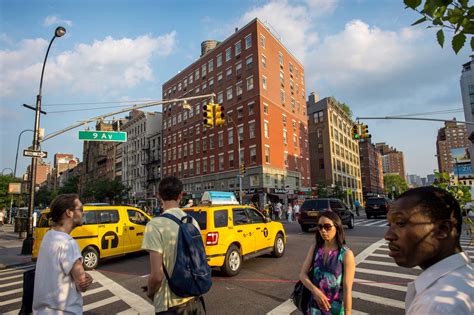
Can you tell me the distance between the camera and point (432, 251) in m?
1.42

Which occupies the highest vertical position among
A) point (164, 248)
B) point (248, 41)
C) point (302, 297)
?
point (248, 41)

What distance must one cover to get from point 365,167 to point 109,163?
7684 cm

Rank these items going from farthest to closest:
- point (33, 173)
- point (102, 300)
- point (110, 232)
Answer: point (33, 173), point (110, 232), point (102, 300)

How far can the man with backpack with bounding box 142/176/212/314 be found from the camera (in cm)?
279

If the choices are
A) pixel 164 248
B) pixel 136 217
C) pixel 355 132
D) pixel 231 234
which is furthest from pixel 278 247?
pixel 355 132

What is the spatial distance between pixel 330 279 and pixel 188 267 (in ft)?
5.17

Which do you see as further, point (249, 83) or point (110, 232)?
point (249, 83)

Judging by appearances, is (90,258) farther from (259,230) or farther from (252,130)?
(252,130)

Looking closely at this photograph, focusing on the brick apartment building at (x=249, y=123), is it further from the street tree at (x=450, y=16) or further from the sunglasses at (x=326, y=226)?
the street tree at (x=450, y=16)

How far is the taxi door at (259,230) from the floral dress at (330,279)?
6.08 m

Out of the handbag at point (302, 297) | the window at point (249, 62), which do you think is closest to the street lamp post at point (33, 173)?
the handbag at point (302, 297)

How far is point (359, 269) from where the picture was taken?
8852 mm

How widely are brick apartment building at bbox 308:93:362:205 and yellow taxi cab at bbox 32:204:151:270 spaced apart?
5102cm

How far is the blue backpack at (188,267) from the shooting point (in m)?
2.80
